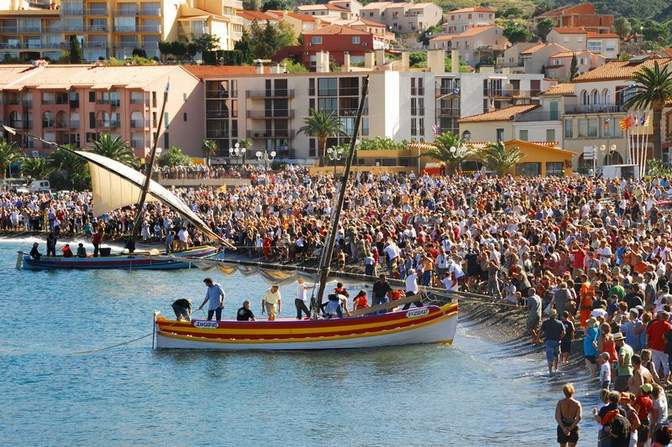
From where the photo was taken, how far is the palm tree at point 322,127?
127m

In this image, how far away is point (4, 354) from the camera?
144 ft

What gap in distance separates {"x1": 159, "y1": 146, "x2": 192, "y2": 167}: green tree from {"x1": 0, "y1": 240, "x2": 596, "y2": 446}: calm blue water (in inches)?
2821

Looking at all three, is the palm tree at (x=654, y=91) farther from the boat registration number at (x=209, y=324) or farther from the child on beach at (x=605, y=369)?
the child on beach at (x=605, y=369)

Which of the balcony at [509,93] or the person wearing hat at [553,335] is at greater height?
the balcony at [509,93]

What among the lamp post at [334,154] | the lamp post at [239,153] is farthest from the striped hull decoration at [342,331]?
the lamp post at [239,153]

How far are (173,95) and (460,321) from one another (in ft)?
294

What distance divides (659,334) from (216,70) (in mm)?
114272

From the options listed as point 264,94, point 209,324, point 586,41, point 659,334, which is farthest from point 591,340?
point 586,41

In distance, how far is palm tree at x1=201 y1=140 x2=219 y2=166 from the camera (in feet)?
431

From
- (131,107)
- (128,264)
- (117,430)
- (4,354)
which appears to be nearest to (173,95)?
(131,107)

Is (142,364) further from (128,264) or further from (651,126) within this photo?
(651,126)

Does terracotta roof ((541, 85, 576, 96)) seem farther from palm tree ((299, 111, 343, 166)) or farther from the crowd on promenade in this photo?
palm tree ((299, 111, 343, 166))

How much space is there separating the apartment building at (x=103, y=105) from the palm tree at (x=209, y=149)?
1108 millimetres

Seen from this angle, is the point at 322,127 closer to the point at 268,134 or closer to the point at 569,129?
the point at 268,134
